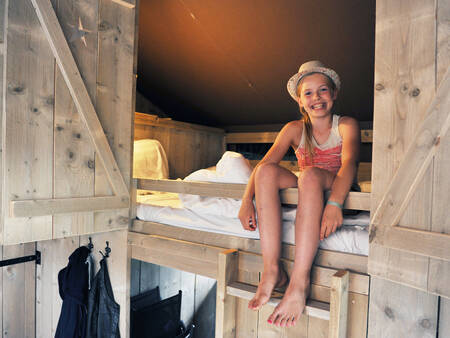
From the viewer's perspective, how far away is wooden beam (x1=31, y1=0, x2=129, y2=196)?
1.42 metres

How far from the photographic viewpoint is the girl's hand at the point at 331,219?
1.15 metres

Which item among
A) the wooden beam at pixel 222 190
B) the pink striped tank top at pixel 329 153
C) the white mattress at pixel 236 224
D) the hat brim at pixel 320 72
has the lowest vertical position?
the white mattress at pixel 236 224

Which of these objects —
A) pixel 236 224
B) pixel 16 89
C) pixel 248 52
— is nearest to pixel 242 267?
pixel 236 224

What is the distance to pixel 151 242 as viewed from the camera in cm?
171

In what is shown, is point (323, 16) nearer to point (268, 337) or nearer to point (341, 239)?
point (341, 239)

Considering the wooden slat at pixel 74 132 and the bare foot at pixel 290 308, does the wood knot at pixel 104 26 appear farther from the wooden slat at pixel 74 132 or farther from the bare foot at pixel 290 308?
the bare foot at pixel 290 308

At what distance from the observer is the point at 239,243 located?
1446 mm

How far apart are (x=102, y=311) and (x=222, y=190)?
1.02 meters

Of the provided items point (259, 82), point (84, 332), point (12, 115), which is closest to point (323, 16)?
point (259, 82)

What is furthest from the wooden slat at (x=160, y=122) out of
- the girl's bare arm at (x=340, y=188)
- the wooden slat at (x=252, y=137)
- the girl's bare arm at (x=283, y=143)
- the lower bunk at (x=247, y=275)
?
the girl's bare arm at (x=340, y=188)

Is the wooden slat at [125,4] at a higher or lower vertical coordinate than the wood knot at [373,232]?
higher

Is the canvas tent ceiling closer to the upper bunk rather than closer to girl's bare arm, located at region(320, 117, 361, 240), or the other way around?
the upper bunk

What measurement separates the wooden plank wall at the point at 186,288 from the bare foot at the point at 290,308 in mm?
1284

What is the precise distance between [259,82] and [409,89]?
6.31 feet
